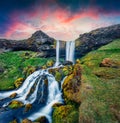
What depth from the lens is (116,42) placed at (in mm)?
22812

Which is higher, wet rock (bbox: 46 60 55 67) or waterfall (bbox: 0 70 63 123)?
wet rock (bbox: 46 60 55 67)


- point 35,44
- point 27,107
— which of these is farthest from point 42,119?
point 35,44

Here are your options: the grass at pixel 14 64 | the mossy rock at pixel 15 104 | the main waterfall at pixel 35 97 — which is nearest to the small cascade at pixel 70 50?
the grass at pixel 14 64

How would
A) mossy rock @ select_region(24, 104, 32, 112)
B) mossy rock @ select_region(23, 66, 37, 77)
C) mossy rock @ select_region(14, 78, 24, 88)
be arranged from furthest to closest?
mossy rock @ select_region(23, 66, 37, 77)
mossy rock @ select_region(14, 78, 24, 88)
mossy rock @ select_region(24, 104, 32, 112)

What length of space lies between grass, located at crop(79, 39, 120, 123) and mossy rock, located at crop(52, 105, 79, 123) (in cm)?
79

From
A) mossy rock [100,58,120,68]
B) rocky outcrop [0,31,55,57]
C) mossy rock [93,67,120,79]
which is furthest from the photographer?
rocky outcrop [0,31,55,57]

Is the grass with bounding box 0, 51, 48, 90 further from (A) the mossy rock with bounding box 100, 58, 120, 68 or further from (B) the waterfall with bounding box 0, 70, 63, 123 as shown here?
(A) the mossy rock with bounding box 100, 58, 120, 68

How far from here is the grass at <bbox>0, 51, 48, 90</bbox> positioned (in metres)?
20.2

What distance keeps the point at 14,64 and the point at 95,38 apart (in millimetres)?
9394

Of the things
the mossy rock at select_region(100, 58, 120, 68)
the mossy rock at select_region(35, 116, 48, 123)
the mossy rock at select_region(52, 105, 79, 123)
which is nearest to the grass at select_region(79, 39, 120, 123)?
the mossy rock at select_region(100, 58, 120, 68)

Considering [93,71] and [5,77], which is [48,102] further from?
[5,77]

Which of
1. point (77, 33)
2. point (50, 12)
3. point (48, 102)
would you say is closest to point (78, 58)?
point (77, 33)

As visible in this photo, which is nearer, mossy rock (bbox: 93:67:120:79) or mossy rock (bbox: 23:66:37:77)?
mossy rock (bbox: 93:67:120:79)

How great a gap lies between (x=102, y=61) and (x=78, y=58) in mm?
6364
